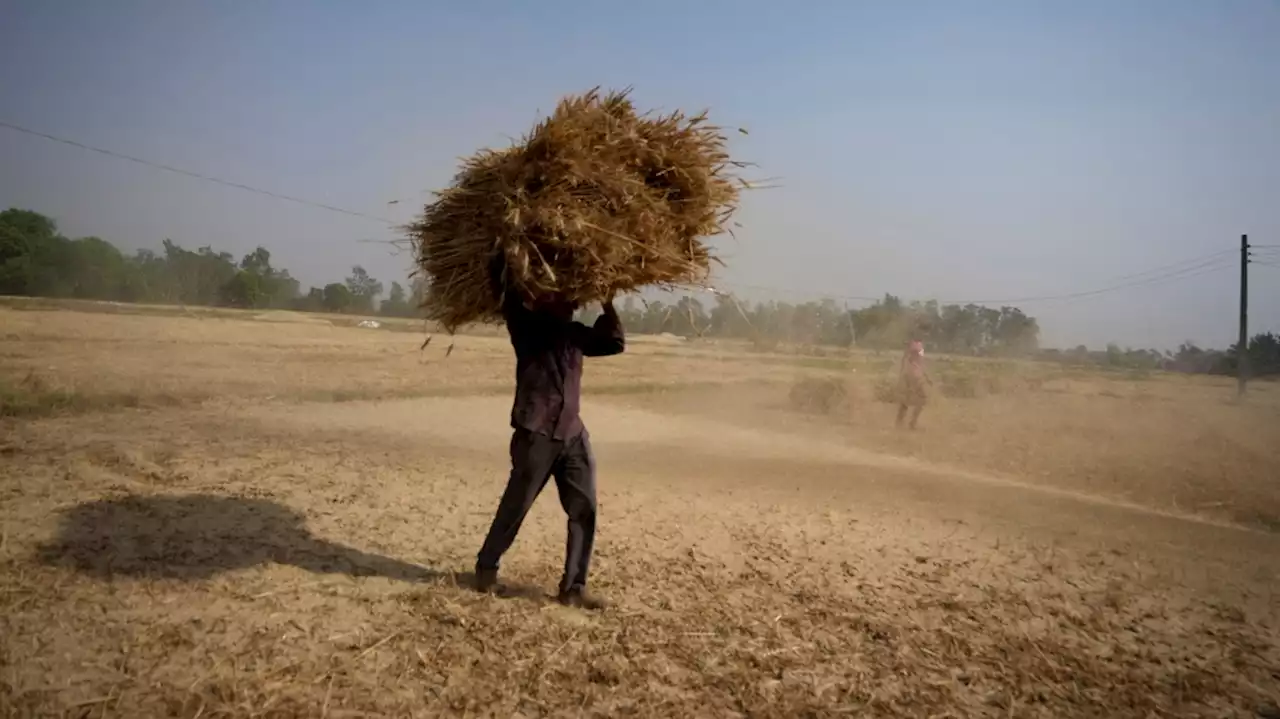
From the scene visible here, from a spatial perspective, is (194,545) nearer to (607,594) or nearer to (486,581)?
(486,581)

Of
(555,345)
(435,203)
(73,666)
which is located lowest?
(73,666)

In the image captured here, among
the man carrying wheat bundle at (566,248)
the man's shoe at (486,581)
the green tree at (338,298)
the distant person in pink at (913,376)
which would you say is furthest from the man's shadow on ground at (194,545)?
the green tree at (338,298)

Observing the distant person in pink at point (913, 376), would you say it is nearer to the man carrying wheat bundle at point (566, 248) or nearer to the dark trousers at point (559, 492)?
the man carrying wheat bundle at point (566, 248)

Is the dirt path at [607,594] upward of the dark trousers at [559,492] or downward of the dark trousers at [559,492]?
downward

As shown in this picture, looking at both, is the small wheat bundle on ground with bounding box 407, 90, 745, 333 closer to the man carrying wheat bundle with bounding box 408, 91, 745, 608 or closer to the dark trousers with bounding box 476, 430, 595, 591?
the man carrying wheat bundle with bounding box 408, 91, 745, 608

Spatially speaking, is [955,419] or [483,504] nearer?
[483,504]

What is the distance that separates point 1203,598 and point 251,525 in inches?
262

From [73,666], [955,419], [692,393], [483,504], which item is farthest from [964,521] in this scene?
[692,393]

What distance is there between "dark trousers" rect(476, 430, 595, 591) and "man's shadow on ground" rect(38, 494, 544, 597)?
34cm

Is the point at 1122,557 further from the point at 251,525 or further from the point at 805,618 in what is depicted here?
the point at 251,525

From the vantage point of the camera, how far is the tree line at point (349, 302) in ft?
78.3

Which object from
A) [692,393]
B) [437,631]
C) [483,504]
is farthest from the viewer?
[692,393]

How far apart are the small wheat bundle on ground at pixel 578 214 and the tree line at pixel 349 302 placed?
78.7 inches

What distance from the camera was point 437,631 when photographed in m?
4.08
